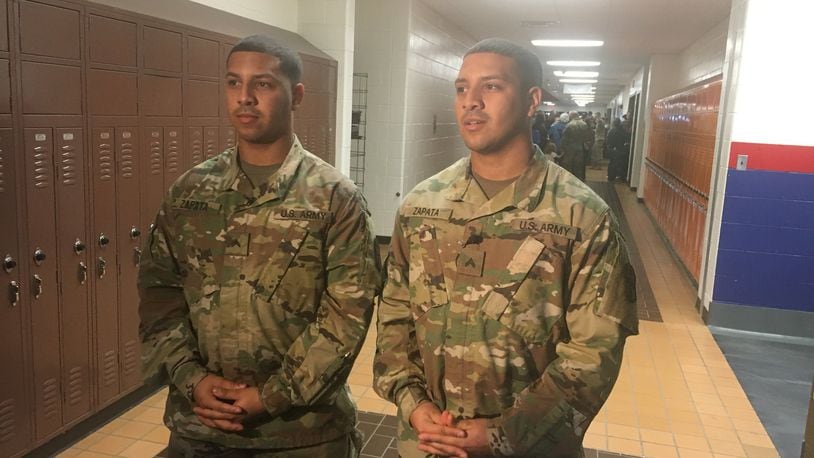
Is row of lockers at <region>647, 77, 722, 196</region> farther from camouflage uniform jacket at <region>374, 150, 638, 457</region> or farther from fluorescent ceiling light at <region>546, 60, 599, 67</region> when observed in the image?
camouflage uniform jacket at <region>374, 150, 638, 457</region>

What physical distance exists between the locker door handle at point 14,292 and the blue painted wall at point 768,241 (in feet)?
15.2

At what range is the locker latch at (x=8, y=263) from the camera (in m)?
Answer: 2.59

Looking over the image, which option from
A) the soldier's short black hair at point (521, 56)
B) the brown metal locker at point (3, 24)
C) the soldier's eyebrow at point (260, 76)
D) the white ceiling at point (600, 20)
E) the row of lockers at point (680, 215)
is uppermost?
the white ceiling at point (600, 20)

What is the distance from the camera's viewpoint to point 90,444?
3.05 m

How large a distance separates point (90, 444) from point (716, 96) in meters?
5.38

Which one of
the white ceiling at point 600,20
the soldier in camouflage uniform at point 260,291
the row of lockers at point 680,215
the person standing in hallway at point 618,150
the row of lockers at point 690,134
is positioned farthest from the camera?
the person standing in hallway at point 618,150

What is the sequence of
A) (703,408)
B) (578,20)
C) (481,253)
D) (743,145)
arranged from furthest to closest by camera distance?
(578,20), (743,145), (703,408), (481,253)

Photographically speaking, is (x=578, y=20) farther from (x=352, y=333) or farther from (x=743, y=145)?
(x=352, y=333)

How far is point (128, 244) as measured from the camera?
331cm

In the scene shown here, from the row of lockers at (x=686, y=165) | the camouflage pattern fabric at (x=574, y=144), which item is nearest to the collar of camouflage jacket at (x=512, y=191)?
the row of lockers at (x=686, y=165)

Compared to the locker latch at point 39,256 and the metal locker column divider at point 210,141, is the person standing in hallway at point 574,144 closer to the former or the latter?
the metal locker column divider at point 210,141

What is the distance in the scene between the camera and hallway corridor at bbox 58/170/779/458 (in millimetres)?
3166

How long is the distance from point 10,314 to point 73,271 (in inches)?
14.9

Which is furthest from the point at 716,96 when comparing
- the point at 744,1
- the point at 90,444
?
the point at 90,444
